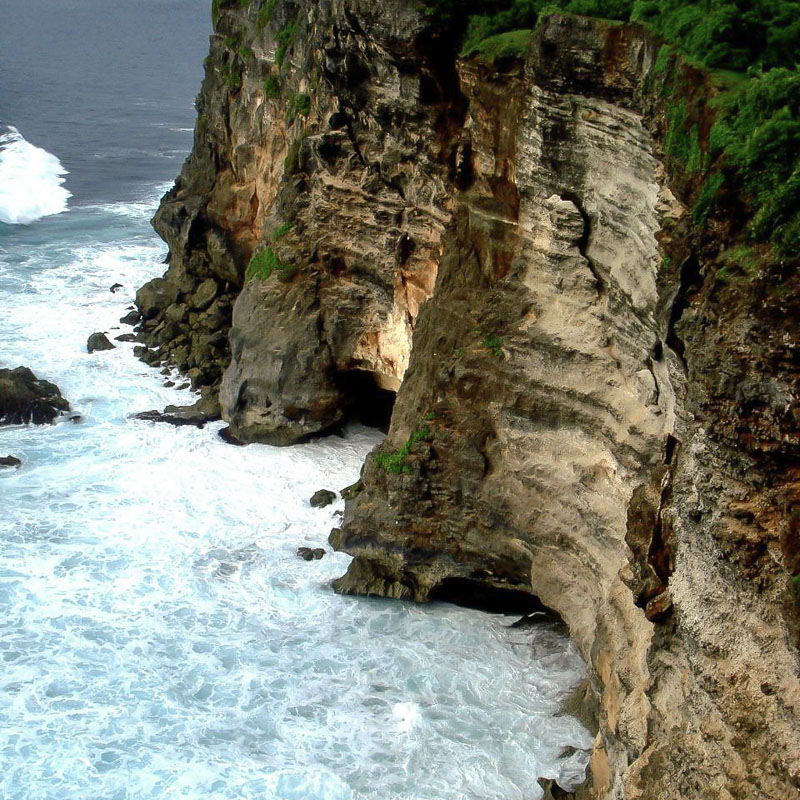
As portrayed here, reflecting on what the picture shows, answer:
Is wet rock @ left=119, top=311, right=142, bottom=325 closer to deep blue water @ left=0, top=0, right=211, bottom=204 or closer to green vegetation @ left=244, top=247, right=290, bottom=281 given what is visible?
green vegetation @ left=244, top=247, right=290, bottom=281

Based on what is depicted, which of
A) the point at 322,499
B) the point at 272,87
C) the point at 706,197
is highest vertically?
the point at 706,197

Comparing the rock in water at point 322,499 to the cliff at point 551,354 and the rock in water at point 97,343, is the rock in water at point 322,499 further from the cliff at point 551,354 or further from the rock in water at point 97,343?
the rock in water at point 97,343

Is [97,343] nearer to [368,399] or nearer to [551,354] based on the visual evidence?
[368,399]

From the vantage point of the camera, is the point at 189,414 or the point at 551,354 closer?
the point at 551,354

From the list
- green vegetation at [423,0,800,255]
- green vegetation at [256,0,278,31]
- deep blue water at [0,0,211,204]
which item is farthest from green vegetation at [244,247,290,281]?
deep blue water at [0,0,211,204]

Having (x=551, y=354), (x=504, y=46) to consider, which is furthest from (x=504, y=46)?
(x=551, y=354)

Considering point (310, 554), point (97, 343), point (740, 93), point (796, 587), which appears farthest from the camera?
point (97, 343)

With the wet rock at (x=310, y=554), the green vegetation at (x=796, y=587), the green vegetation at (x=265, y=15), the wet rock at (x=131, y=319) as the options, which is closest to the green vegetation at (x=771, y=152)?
the green vegetation at (x=796, y=587)
